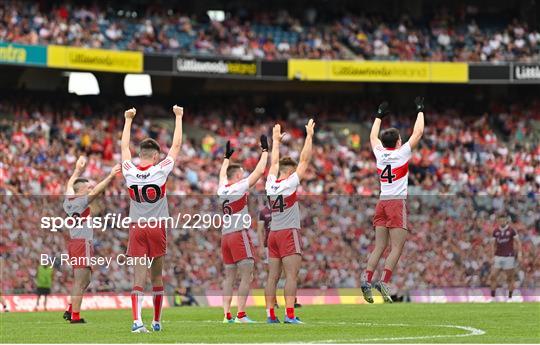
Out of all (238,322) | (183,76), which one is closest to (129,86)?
(183,76)

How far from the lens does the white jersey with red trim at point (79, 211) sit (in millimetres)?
18234

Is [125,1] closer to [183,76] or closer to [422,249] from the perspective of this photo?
[183,76]

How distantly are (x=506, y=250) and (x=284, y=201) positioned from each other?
1026 centimetres

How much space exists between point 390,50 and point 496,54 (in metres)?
3.87

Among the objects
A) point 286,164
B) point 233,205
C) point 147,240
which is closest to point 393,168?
point 286,164

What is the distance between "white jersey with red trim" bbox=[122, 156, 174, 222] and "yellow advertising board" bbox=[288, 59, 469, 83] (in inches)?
1036

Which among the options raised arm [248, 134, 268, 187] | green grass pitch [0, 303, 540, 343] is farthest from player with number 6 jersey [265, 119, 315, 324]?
green grass pitch [0, 303, 540, 343]

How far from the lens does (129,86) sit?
37.7 m

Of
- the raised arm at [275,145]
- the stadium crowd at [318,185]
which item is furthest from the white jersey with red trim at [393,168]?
the stadium crowd at [318,185]

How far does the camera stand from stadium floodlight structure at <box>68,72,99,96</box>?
3903 cm

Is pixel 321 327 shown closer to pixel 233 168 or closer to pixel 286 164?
pixel 286 164

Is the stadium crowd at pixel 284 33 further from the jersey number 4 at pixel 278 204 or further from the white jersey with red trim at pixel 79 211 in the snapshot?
the jersey number 4 at pixel 278 204

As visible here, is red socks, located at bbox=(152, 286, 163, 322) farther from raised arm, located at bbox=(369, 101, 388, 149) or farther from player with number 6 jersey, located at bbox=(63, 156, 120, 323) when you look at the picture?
raised arm, located at bbox=(369, 101, 388, 149)

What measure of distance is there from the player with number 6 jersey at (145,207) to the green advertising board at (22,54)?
69.6 ft
